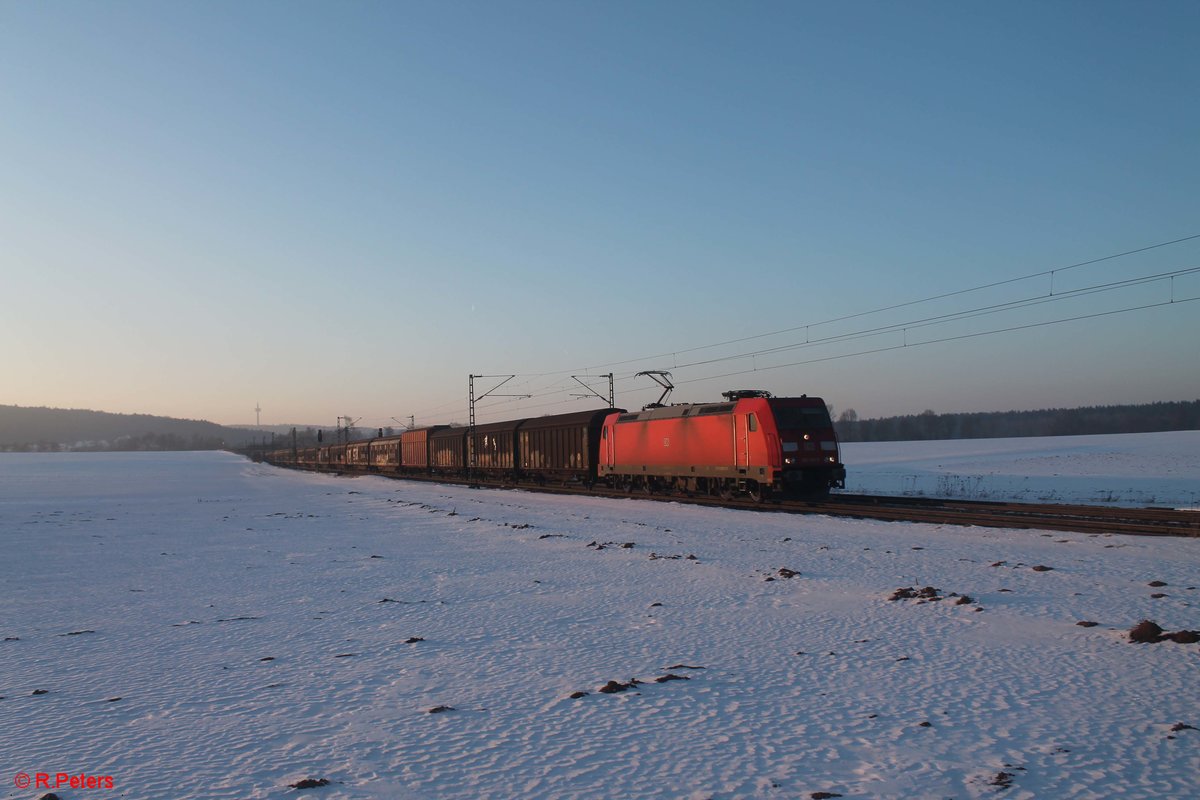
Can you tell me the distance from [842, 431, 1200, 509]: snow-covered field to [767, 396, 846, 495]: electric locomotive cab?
908 cm

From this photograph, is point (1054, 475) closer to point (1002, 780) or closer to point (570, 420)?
point (570, 420)

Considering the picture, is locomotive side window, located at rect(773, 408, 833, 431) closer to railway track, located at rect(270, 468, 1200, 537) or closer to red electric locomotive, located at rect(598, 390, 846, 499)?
red electric locomotive, located at rect(598, 390, 846, 499)

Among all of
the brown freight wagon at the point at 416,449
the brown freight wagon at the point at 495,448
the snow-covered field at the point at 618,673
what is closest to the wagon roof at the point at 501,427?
the brown freight wagon at the point at 495,448

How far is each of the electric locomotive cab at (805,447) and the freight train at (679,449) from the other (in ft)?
0.11

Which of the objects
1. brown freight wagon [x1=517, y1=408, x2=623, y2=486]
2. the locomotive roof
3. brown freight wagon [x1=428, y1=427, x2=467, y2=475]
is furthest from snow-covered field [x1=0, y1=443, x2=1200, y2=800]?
brown freight wagon [x1=428, y1=427, x2=467, y2=475]

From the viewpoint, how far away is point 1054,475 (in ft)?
143

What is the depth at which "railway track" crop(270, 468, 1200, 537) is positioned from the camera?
58.3 ft

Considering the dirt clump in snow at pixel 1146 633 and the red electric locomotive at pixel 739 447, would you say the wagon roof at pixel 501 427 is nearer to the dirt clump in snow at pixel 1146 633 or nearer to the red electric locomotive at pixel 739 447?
the red electric locomotive at pixel 739 447

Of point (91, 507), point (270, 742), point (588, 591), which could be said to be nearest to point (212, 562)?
point (588, 591)

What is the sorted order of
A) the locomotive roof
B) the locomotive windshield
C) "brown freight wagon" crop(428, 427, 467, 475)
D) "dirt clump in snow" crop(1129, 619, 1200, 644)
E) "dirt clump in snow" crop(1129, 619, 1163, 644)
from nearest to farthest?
"dirt clump in snow" crop(1129, 619, 1200, 644)
"dirt clump in snow" crop(1129, 619, 1163, 644)
the locomotive windshield
the locomotive roof
"brown freight wagon" crop(428, 427, 467, 475)

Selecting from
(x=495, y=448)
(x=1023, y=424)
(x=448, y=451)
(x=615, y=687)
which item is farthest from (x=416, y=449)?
(x=1023, y=424)

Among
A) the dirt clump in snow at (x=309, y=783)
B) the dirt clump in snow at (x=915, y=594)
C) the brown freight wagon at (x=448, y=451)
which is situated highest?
the brown freight wagon at (x=448, y=451)

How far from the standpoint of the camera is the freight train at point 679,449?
25.6 metres

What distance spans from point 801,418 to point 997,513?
6607mm
